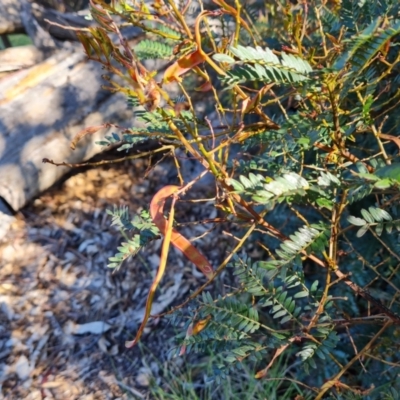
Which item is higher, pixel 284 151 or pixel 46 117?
pixel 284 151

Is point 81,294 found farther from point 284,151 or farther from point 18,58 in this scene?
point 284,151

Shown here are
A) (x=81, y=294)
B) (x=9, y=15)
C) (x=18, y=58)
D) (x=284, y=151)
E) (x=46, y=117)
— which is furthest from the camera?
(x=9, y=15)

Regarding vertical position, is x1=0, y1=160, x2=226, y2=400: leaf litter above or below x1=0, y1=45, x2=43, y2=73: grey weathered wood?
below

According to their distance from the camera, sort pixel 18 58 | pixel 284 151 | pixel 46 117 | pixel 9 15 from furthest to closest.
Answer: pixel 9 15 → pixel 18 58 → pixel 46 117 → pixel 284 151

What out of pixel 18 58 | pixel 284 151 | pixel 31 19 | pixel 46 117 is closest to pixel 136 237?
pixel 284 151

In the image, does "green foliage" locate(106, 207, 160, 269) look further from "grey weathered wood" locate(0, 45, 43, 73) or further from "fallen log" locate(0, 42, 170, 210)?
"grey weathered wood" locate(0, 45, 43, 73)

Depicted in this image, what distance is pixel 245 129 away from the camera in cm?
84

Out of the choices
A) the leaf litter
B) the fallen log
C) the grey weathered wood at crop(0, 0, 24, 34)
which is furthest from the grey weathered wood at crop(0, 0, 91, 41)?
the leaf litter

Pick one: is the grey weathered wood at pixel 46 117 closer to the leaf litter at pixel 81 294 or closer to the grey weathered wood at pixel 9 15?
the leaf litter at pixel 81 294

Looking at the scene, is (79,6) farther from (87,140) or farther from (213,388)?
(213,388)

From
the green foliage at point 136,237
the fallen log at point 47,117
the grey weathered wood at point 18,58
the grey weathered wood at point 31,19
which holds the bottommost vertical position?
the fallen log at point 47,117

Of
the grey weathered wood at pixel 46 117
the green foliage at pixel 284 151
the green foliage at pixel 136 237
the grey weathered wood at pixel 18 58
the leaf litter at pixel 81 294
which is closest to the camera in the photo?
the green foliage at pixel 284 151

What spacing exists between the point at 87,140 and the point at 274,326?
1290mm

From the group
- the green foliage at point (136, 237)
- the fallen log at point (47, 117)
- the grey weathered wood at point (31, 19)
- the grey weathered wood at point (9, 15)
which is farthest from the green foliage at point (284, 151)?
the grey weathered wood at point (9, 15)
